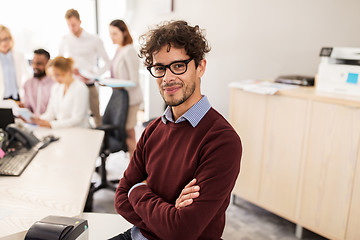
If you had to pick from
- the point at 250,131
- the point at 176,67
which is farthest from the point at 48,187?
the point at 250,131

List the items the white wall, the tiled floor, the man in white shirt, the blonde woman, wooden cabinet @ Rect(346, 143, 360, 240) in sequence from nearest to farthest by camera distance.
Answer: wooden cabinet @ Rect(346, 143, 360, 240) → the tiled floor → the white wall → the blonde woman → the man in white shirt

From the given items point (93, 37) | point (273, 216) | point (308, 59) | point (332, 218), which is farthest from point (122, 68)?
point (332, 218)

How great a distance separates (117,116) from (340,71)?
67.8 inches

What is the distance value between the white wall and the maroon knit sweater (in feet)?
4.44

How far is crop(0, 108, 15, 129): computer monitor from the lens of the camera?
6.88 ft

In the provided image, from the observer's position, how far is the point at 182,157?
4.23 ft

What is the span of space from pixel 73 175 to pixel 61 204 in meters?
0.33

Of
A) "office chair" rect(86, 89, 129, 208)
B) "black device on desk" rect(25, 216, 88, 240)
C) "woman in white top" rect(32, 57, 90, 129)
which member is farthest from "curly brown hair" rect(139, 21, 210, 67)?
"woman in white top" rect(32, 57, 90, 129)

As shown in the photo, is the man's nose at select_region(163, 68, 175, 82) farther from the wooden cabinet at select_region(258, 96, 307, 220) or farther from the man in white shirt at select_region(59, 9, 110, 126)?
the man in white shirt at select_region(59, 9, 110, 126)

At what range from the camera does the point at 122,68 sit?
340cm

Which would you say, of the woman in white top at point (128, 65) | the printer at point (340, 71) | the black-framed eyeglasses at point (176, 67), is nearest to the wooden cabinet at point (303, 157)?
the printer at point (340, 71)

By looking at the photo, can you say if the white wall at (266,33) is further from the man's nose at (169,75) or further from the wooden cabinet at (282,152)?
the man's nose at (169,75)

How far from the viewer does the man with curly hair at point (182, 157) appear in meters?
1.17

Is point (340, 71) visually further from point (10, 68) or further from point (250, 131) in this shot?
point (10, 68)
